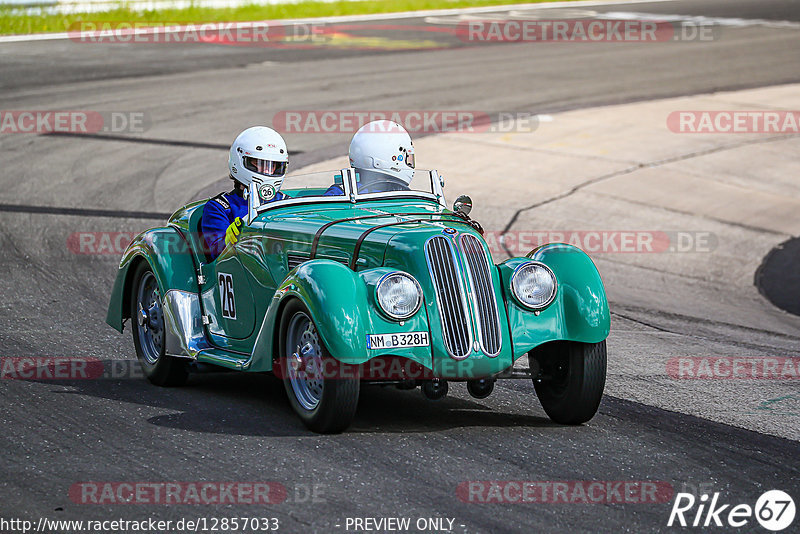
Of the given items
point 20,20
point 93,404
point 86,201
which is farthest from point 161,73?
point 93,404

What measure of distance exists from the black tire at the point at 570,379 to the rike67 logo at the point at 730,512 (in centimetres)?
119

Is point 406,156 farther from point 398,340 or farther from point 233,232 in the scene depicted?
point 398,340

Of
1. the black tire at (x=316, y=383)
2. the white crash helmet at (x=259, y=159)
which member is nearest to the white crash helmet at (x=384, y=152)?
the white crash helmet at (x=259, y=159)

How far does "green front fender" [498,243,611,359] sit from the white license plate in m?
0.54

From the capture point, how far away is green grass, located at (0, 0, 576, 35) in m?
28.4

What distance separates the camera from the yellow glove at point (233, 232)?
8211 millimetres

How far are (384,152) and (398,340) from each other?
1.88 metres

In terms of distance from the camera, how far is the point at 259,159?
8.43 m

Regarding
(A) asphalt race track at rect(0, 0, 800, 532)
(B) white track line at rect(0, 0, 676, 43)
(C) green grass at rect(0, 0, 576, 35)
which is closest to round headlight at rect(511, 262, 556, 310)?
(A) asphalt race track at rect(0, 0, 800, 532)

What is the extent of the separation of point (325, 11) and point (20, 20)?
872 cm

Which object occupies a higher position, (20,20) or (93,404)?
(20,20)

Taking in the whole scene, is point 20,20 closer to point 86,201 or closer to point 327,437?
point 86,201

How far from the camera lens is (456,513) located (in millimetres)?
5758

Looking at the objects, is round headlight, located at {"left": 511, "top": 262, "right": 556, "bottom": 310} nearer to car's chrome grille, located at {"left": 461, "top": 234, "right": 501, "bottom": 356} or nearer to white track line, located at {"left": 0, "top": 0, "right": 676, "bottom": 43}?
car's chrome grille, located at {"left": 461, "top": 234, "right": 501, "bottom": 356}
